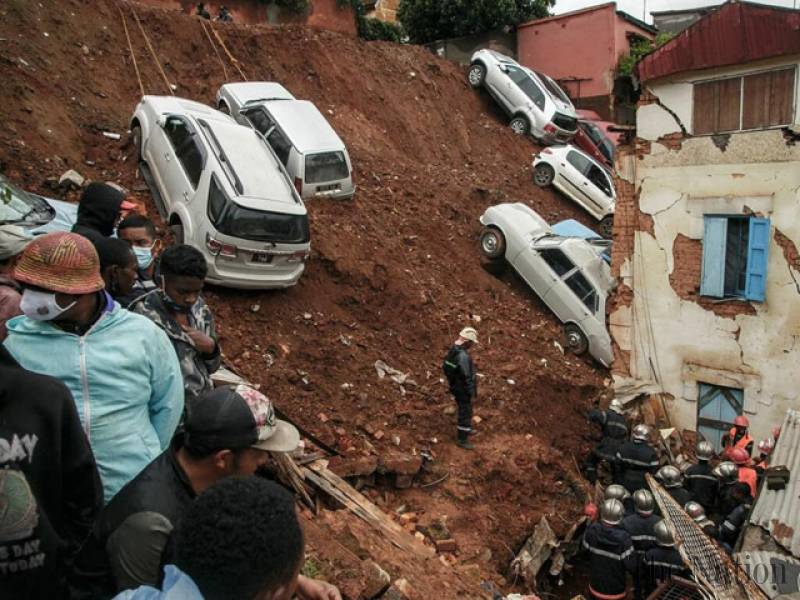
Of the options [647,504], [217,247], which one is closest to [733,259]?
[647,504]

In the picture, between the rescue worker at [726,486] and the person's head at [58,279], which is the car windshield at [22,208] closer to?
the person's head at [58,279]

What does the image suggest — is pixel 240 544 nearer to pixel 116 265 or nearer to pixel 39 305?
pixel 39 305

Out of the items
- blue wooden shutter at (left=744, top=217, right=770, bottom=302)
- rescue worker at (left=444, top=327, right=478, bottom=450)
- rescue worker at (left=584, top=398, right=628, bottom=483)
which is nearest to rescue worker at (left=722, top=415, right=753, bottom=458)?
rescue worker at (left=584, top=398, right=628, bottom=483)

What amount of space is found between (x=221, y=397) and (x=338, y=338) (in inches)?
305

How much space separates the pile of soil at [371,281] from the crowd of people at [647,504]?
0.79 m

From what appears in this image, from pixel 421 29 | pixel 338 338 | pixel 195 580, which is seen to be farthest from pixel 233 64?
pixel 195 580

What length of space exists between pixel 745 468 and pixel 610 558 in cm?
308

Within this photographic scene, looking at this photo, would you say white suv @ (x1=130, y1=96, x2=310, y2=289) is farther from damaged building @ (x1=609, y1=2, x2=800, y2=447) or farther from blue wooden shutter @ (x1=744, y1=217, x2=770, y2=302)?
blue wooden shutter @ (x1=744, y1=217, x2=770, y2=302)

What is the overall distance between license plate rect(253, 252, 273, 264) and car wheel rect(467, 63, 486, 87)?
48.7 ft

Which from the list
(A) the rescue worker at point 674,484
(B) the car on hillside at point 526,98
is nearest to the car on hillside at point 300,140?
(A) the rescue worker at point 674,484

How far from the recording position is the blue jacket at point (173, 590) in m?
1.69

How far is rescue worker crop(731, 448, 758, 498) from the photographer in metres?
8.71

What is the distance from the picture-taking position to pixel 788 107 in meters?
10.2

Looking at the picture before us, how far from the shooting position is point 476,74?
22172 millimetres
